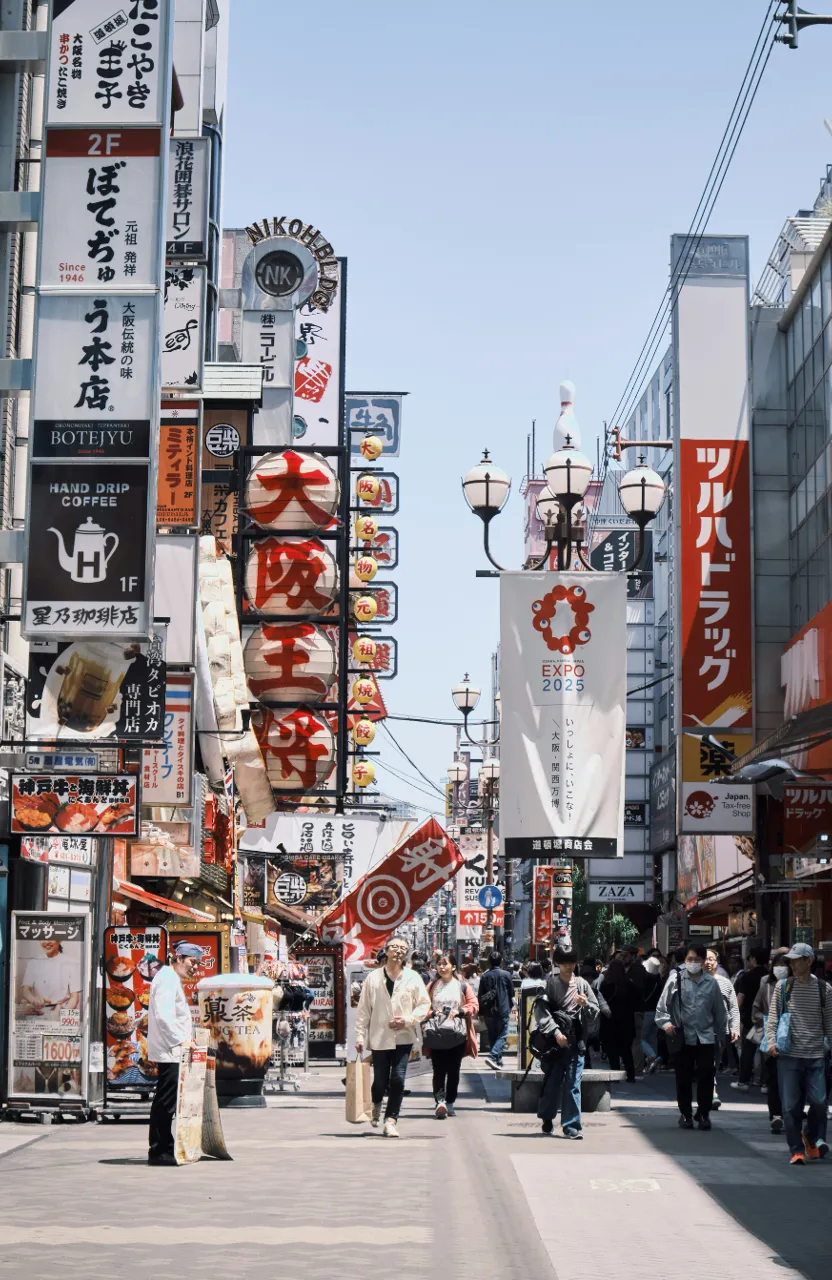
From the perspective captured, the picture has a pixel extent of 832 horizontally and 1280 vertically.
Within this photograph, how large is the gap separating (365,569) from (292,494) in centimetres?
1324

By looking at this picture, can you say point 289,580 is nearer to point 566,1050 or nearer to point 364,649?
point 364,649

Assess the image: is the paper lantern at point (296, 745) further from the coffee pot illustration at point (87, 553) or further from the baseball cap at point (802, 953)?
the baseball cap at point (802, 953)

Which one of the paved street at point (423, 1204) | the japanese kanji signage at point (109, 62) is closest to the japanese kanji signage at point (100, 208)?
the japanese kanji signage at point (109, 62)

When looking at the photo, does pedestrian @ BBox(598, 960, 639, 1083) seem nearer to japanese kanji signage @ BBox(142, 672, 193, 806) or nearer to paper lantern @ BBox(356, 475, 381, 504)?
japanese kanji signage @ BBox(142, 672, 193, 806)

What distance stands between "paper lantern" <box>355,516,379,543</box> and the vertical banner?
1489cm

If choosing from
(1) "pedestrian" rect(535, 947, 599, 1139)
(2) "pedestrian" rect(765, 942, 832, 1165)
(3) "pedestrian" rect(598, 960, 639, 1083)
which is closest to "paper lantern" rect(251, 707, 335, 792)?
(3) "pedestrian" rect(598, 960, 639, 1083)

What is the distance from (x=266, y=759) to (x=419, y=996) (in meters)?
13.9

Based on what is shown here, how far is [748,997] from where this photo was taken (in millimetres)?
24828

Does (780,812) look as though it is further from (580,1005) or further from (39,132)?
(39,132)

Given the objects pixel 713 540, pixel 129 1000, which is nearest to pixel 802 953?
pixel 129 1000

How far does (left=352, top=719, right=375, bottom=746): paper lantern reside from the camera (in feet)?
147

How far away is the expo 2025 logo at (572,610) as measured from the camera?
21.7 metres

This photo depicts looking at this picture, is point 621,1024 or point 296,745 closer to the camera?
point 621,1024

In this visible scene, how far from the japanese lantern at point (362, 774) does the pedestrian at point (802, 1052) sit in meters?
29.6
